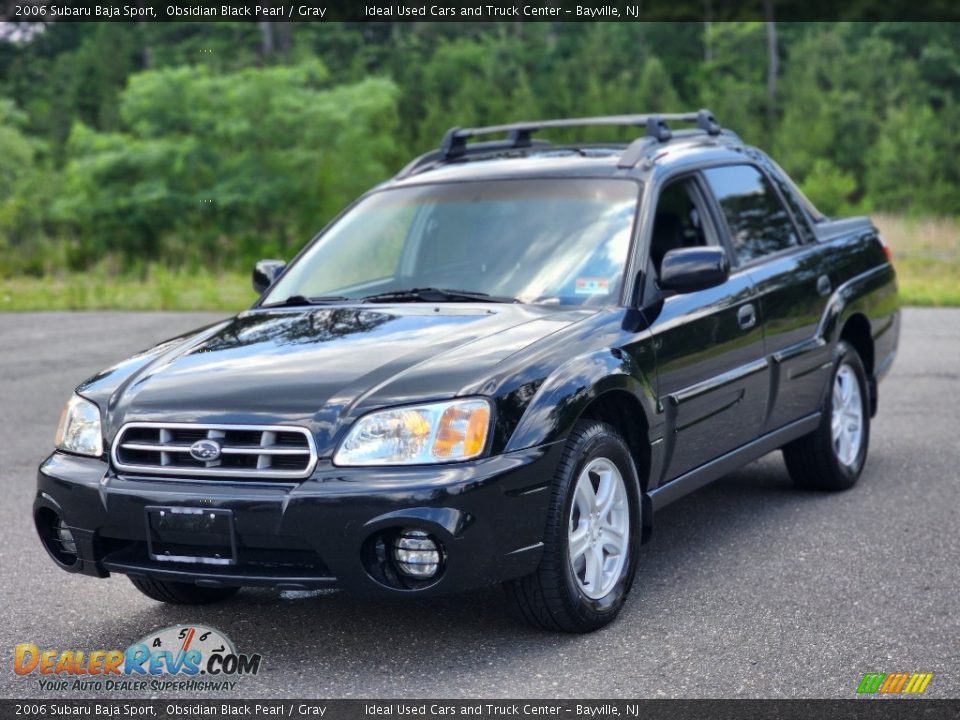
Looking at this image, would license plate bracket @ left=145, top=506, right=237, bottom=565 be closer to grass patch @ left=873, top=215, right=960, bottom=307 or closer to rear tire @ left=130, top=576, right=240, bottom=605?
rear tire @ left=130, top=576, right=240, bottom=605

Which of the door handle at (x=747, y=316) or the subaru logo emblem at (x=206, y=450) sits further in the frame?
the door handle at (x=747, y=316)

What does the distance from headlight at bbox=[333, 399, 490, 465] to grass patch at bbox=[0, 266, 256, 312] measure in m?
13.7

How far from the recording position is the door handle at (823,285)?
657 centimetres

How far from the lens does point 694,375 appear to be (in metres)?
5.33

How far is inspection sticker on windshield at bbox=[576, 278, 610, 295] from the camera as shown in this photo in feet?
17.0

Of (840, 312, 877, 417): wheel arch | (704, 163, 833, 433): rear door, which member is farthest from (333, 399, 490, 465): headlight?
(840, 312, 877, 417): wheel arch

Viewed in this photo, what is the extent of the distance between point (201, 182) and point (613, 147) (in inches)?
1163

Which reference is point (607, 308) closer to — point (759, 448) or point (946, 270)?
point (759, 448)

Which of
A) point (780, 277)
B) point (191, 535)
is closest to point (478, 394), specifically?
point (191, 535)

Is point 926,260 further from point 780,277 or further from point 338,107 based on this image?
point 780,277

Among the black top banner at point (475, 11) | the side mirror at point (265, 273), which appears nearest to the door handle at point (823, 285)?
the side mirror at point (265, 273)

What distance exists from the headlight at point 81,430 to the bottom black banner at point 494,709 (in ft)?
2.84

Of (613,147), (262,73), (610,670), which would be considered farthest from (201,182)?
(610,670)

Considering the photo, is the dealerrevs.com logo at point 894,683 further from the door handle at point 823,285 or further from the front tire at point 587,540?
the door handle at point 823,285
